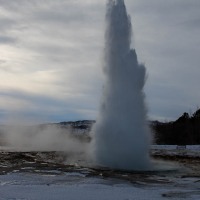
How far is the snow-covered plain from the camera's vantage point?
12672 mm

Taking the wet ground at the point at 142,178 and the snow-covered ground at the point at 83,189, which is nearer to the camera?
the snow-covered ground at the point at 83,189

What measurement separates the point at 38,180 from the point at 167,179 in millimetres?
5185

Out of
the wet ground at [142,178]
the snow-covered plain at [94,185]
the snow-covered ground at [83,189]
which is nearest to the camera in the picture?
the snow-covered ground at [83,189]

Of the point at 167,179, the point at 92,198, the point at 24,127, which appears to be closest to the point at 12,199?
the point at 92,198

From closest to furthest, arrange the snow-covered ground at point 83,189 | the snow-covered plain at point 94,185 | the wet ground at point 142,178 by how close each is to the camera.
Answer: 1. the snow-covered ground at point 83,189
2. the snow-covered plain at point 94,185
3. the wet ground at point 142,178

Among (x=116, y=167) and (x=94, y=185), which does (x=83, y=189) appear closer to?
(x=94, y=185)

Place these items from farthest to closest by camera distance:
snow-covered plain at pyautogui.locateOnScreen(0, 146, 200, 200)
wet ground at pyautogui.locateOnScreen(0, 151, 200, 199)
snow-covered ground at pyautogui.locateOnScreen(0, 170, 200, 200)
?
wet ground at pyautogui.locateOnScreen(0, 151, 200, 199) < snow-covered plain at pyautogui.locateOnScreen(0, 146, 200, 200) < snow-covered ground at pyautogui.locateOnScreen(0, 170, 200, 200)

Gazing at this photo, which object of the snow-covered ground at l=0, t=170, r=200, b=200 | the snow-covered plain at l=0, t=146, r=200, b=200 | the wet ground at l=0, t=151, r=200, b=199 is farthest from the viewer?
the wet ground at l=0, t=151, r=200, b=199

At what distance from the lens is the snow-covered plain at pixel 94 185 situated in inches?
499

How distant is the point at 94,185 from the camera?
15141mm

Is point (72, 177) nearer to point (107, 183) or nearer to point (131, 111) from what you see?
point (107, 183)

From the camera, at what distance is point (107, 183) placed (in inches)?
623

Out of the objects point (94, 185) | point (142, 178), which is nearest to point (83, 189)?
point (94, 185)

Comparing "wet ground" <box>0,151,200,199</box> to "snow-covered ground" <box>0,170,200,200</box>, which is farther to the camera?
"wet ground" <box>0,151,200,199</box>
